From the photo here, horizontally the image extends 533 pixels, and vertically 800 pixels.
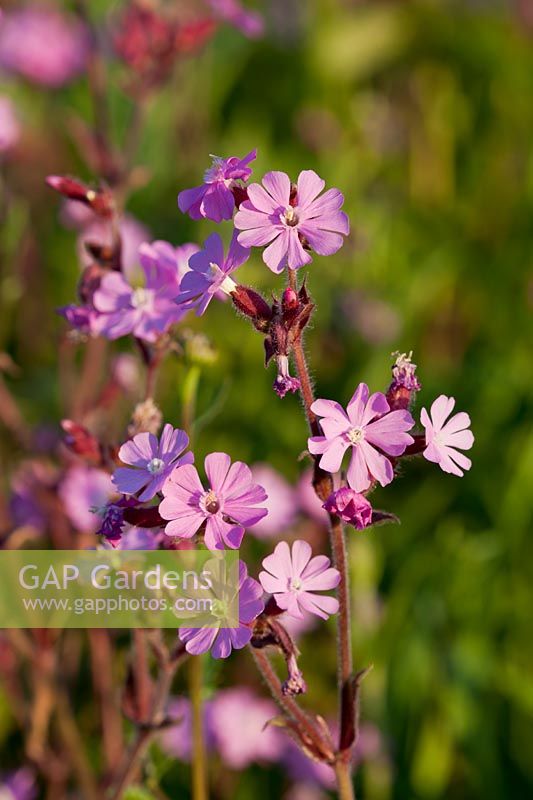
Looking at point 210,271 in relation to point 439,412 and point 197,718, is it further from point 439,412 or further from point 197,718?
point 197,718

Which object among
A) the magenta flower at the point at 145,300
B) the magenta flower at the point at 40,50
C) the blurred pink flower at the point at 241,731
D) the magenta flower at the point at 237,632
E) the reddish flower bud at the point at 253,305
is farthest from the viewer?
the magenta flower at the point at 40,50

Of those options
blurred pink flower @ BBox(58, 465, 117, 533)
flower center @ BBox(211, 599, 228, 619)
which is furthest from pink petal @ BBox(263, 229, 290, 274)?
blurred pink flower @ BBox(58, 465, 117, 533)

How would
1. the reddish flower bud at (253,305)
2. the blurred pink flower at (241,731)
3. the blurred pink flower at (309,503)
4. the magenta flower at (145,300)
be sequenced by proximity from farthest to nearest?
1. the blurred pink flower at (309,503)
2. the blurred pink flower at (241,731)
3. the magenta flower at (145,300)
4. the reddish flower bud at (253,305)

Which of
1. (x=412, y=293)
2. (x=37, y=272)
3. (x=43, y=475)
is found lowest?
(x=43, y=475)

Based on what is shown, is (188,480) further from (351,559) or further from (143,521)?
(351,559)

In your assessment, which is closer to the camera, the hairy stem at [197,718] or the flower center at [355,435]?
the flower center at [355,435]

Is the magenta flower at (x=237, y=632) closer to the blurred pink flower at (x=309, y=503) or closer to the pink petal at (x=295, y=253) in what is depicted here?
the pink petal at (x=295, y=253)

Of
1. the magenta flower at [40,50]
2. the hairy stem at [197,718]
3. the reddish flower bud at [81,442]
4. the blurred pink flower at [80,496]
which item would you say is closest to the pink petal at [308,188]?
the reddish flower bud at [81,442]

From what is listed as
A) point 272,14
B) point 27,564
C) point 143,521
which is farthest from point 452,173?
point 143,521
